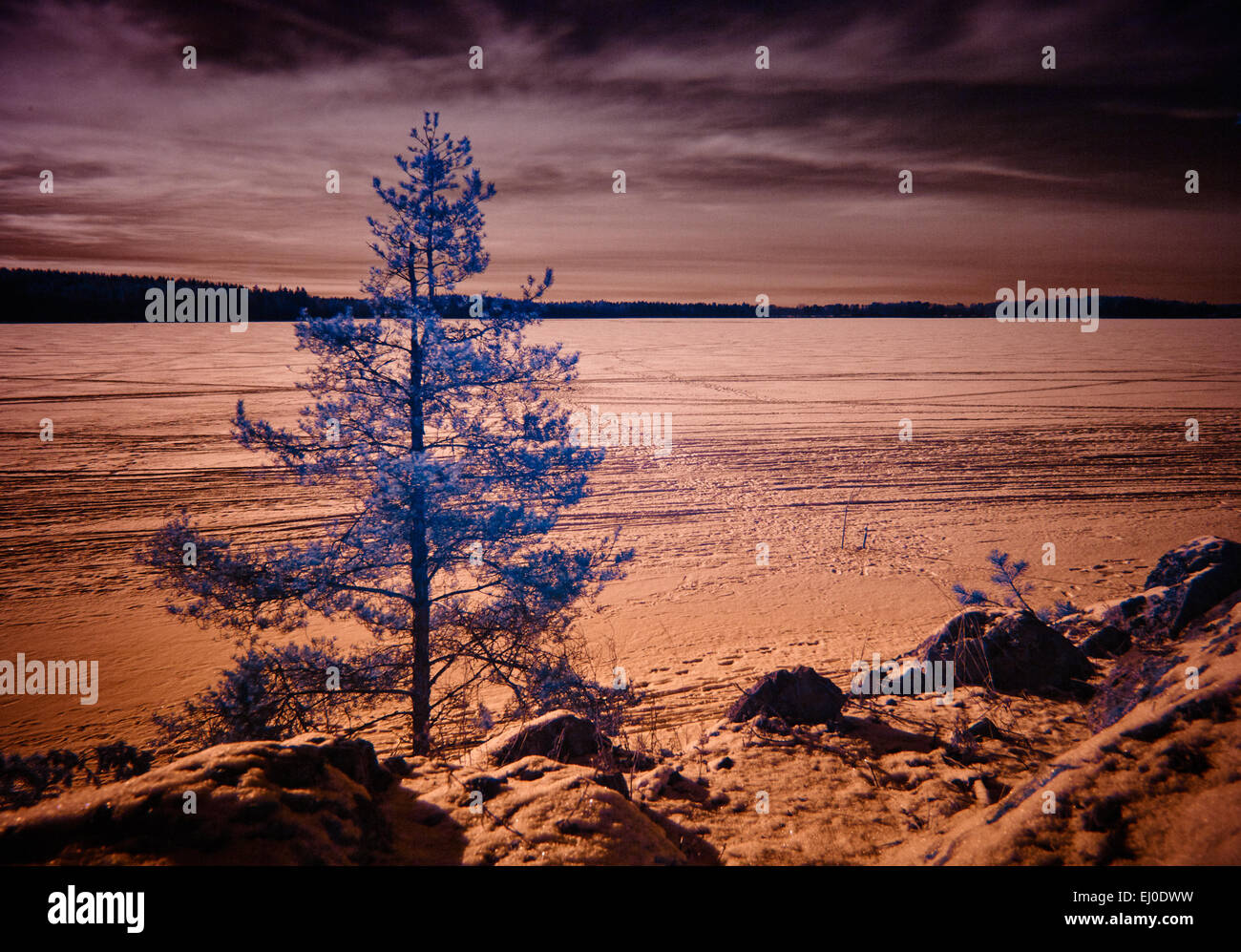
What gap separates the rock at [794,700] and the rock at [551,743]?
6.40 feet

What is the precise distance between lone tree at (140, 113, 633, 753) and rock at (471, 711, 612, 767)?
5.66 feet

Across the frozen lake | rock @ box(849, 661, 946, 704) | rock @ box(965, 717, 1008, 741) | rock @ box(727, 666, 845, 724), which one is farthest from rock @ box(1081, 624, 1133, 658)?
rock @ box(727, 666, 845, 724)

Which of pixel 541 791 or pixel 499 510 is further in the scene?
pixel 499 510

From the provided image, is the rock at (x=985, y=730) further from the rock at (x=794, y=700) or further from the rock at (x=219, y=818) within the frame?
the rock at (x=219, y=818)

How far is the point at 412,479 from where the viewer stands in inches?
254

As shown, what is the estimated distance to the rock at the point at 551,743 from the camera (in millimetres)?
4922

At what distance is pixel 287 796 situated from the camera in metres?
3.16

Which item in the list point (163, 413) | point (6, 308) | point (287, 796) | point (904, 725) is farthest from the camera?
point (6, 308)

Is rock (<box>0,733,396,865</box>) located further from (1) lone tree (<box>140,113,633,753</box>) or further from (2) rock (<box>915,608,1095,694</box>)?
(2) rock (<box>915,608,1095,694</box>)

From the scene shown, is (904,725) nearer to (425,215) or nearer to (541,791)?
(541,791)

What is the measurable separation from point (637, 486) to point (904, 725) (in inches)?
503

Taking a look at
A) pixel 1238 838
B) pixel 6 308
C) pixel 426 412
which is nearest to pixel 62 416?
pixel 426 412

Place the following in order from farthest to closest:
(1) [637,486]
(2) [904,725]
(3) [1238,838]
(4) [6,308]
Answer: (4) [6,308]
(1) [637,486]
(2) [904,725]
(3) [1238,838]

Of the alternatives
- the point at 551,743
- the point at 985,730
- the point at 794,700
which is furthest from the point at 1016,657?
the point at 551,743
